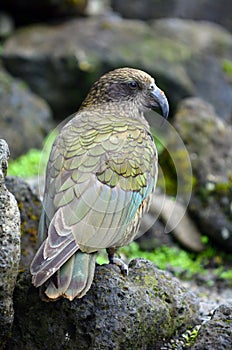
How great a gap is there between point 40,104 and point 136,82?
5.99m

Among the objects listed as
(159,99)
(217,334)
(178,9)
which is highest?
(159,99)

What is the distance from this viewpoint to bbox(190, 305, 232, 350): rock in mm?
4746

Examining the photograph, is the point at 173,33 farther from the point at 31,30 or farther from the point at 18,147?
the point at 18,147

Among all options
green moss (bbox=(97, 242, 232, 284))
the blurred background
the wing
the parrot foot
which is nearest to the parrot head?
the wing

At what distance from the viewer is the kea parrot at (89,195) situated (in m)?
4.78

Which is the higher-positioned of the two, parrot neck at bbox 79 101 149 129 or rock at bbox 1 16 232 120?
parrot neck at bbox 79 101 149 129

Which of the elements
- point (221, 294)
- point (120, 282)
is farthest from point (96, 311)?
point (221, 294)

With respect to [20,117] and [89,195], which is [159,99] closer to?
[89,195]

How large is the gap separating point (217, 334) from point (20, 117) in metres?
7.31

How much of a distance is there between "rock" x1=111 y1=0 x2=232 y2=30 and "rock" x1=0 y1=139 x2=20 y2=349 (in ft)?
40.7

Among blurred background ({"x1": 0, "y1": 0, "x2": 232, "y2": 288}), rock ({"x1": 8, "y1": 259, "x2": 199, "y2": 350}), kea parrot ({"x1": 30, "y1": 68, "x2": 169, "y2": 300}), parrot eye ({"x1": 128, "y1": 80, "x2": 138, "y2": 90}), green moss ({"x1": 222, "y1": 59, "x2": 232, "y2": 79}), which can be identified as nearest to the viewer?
kea parrot ({"x1": 30, "y1": 68, "x2": 169, "y2": 300})

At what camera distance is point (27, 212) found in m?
6.46

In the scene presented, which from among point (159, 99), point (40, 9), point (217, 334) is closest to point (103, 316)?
point (217, 334)

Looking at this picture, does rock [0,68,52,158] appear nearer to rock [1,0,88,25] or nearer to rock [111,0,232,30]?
rock [1,0,88,25]
